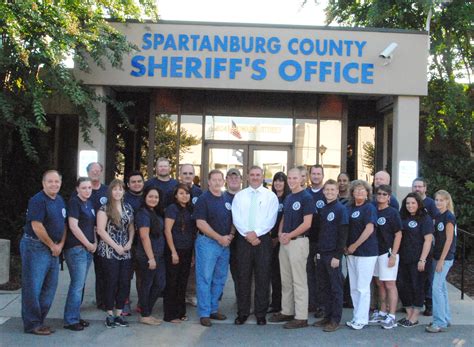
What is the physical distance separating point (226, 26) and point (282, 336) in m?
6.76

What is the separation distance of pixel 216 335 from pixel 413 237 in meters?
2.69

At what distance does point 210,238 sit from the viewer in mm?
6355

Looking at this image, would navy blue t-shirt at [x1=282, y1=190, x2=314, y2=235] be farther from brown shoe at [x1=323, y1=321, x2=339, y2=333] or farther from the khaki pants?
brown shoe at [x1=323, y1=321, x2=339, y2=333]

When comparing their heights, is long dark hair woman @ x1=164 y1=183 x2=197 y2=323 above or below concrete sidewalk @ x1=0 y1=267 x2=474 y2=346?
above

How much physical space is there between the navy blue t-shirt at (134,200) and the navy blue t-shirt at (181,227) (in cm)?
40

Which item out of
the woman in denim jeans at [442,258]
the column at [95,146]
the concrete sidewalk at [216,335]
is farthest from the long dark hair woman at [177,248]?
the column at [95,146]

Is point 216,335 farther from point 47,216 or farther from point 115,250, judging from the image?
point 47,216

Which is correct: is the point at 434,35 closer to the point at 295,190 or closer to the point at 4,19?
the point at 295,190

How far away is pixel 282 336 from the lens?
5.93 metres

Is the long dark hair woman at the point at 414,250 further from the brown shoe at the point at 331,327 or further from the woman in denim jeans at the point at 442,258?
the brown shoe at the point at 331,327

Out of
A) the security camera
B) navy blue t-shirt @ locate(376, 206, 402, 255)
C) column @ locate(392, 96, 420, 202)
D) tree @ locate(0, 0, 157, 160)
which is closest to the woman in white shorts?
navy blue t-shirt @ locate(376, 206, 402, 255)

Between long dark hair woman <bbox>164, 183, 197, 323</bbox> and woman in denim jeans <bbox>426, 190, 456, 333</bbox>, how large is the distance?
2.97 meters

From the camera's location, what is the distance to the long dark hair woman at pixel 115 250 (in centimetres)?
599

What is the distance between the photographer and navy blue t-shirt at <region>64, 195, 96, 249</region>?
233 inches
